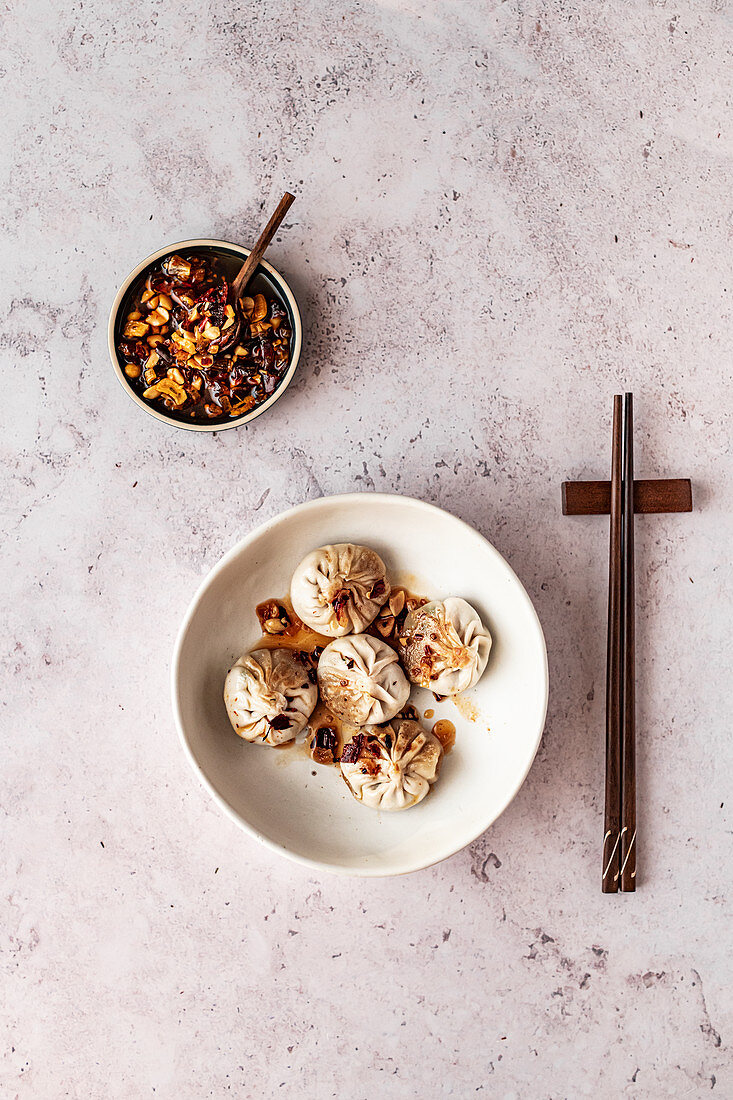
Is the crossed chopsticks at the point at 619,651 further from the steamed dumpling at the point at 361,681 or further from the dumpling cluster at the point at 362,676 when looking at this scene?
the steamed dumpling at the point at 361,681

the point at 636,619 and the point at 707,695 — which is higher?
the point at 636,619

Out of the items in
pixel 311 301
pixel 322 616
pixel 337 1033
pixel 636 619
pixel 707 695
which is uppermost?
pixel 311 301

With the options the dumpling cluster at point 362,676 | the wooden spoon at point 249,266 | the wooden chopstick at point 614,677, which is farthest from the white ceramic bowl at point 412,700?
the wooden spoon at point 249,266

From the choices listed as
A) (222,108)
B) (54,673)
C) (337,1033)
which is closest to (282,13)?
(222,108)

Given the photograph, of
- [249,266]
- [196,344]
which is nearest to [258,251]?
[249,266]

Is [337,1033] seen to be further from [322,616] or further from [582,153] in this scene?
[582,153]

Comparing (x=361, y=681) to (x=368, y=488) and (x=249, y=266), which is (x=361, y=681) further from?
(x=249, y=266)

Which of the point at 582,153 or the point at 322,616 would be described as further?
the point at 582,153
